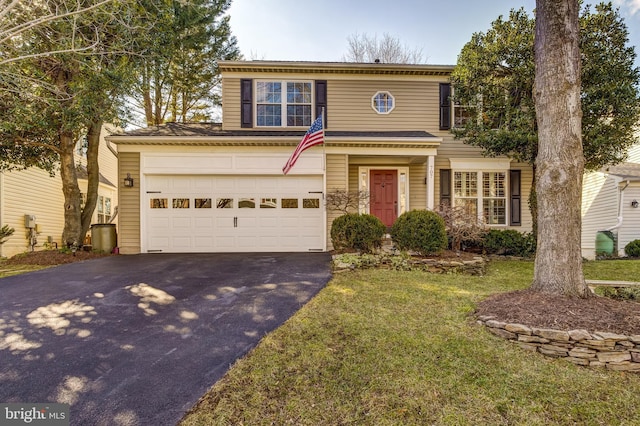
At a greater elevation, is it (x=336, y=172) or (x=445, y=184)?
(x=336, y=172)

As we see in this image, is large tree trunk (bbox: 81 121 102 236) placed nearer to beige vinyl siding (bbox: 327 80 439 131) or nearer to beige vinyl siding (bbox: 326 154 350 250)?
beige vinyl siding (bbox: 326 154 350 250)

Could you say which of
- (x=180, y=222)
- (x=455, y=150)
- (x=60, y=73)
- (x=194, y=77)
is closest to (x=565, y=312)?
(x=455, y=150)

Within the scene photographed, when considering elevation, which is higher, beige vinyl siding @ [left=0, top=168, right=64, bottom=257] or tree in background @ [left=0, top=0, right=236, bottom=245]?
tree in background @ [left=0, top=0, right=236, bottom=245]

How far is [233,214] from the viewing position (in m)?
8.66

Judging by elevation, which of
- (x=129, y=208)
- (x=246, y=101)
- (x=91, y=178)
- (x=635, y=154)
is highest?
(x=246, y=101)

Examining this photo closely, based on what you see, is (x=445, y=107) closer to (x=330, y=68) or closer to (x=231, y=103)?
(x=330, y=68)

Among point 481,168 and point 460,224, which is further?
point 481,168

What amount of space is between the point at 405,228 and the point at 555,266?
319cm

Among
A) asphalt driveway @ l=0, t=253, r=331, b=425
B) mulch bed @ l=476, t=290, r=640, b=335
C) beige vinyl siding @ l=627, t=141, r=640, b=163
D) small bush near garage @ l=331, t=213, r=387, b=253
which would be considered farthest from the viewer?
beige vinyl siding @ l=627, t=141, r=640, b=163

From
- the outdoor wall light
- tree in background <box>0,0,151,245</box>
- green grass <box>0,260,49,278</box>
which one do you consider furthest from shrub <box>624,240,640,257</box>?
green grass <box>0,260,49,278</box>

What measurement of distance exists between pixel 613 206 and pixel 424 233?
29.4ft

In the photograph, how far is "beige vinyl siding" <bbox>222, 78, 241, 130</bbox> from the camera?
976 cm

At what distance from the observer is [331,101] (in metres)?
9.93

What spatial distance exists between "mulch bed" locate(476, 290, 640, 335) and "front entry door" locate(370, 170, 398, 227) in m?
6.03
